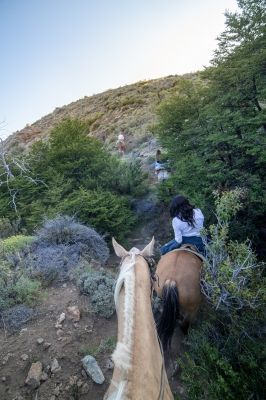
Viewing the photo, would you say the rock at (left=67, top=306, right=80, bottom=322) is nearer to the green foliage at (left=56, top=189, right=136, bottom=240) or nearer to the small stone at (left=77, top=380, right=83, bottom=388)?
the small stone at (left=77, top=380, right=83, bottom=388)

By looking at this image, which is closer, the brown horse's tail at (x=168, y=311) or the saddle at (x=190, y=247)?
the brown horse's tail at (x=168, y=311)

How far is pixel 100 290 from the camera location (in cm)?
406

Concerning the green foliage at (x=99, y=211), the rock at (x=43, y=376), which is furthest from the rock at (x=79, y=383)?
the green foliage at (x=99, y=211)

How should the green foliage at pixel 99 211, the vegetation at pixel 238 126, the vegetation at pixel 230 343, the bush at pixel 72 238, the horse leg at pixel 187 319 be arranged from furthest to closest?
the green foliage at pixel 99 211 < the bush at pixel 72 238 < the vegetation at pixel 238 126 < the horse leg at pixel 187 319 < the vegetation at pixel 230 343

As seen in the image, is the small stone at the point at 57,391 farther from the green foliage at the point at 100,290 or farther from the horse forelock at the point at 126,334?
the horse forelock at the point at 126,334

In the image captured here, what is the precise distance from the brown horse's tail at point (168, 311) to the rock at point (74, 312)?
1.43 metres

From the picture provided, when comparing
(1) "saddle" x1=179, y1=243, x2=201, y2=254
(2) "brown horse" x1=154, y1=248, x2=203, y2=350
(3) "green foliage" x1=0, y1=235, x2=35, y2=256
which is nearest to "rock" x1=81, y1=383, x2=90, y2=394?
(2) "brown horse" x1=154, y1=248, x2=203, y2=350

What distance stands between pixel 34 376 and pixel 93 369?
0.73m

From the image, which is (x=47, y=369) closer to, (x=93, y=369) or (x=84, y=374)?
(x=84, y=374)

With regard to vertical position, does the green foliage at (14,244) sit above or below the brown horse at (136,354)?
below

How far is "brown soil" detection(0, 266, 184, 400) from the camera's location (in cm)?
265

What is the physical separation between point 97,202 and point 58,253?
2.24 meters

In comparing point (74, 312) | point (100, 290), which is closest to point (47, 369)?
point (74, 312)

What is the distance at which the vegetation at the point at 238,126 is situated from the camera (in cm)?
457
